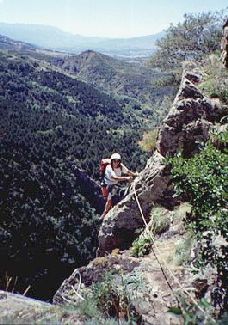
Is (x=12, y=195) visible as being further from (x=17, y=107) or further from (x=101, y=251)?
(x=17, y=107)

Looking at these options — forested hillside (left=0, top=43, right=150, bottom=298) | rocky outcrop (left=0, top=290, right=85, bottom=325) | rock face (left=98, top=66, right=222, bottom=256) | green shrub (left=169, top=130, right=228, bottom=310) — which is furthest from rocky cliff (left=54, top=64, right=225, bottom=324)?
forested hillside (left=0, top=43, right=150, bottom=298)

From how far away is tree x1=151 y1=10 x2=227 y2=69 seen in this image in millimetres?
31188

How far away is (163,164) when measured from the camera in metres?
11.3

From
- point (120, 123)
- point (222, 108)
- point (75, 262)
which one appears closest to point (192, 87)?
point (222, 108)

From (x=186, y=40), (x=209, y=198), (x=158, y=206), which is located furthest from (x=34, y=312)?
(x=186, y=40)

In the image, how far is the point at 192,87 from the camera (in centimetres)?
1222

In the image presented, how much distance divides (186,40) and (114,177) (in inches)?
881

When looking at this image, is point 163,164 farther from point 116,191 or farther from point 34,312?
point 34,312

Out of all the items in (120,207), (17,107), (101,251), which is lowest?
(17,107)

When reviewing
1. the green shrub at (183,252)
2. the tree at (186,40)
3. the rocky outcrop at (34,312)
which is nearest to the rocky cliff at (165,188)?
the green shrub at (183,252)

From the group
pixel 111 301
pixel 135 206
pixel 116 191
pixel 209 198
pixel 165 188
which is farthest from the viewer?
pixel 116 191

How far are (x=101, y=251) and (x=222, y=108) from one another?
5.02 metres

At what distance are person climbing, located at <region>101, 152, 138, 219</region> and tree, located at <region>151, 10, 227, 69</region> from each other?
1954 cm

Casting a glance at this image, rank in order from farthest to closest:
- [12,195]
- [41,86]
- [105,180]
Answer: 1. [41,86]
2. [12,195]
3. [105,180]
